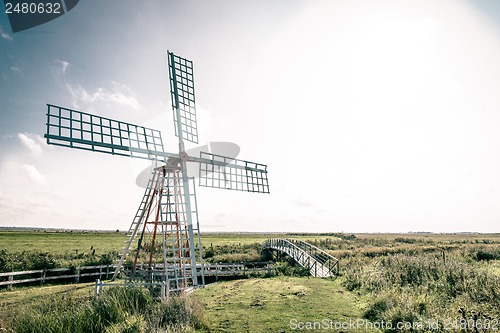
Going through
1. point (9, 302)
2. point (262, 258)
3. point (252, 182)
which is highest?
point (252, 182)

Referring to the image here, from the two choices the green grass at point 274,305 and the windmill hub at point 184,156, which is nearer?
the green grass at point 274,305

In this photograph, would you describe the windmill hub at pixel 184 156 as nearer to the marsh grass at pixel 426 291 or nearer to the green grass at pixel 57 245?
the marsh grass at pixel 426 291

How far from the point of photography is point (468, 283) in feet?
38.0

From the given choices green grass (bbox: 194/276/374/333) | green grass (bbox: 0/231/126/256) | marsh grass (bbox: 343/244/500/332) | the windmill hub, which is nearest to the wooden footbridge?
marsh grass (bbox: 343/244/500/332)

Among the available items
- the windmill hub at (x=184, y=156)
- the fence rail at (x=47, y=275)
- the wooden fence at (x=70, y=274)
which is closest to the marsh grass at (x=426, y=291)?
the wooden fence at (x=70, y=274)

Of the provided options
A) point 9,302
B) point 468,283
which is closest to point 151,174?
point 9,302

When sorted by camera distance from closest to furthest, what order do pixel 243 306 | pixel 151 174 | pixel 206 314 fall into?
pixel 206 314 < pixel 243 306 < pixel 151 174

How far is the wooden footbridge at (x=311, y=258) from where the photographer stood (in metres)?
19.7

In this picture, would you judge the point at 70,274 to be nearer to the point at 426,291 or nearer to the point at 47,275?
the point at 47,275

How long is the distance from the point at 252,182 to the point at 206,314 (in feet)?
41.4

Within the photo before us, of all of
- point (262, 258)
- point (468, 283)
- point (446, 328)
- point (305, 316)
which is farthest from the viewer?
point (262, 258)

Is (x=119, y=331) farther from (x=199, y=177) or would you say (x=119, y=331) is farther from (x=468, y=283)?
(x=468, y=283)

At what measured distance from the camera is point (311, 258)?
2247cm

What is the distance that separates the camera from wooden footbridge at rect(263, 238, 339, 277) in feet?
64.5
